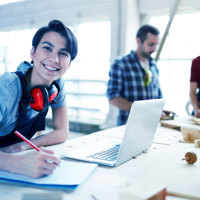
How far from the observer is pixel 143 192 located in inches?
25.0

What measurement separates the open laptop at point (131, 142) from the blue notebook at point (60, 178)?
0.39 feet

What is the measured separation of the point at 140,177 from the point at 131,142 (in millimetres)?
161

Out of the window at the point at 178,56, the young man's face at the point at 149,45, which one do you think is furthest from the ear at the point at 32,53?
the window at the point at 178,56

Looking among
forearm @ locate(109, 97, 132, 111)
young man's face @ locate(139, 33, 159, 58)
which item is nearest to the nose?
forearm @ locate(109, 97, 132, 111)

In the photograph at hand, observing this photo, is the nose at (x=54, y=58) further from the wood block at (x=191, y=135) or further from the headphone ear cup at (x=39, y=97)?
the wood block at (x=191, y=135)

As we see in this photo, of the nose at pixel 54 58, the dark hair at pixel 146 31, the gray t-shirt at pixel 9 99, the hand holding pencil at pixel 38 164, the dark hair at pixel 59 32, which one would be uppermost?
the dark hair at pixel 146 31

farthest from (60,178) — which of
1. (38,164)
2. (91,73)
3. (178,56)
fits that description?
(91,73)

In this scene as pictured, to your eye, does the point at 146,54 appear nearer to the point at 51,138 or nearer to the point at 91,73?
the point at 51,138

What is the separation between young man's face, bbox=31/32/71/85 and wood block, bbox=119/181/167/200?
73 centimetres

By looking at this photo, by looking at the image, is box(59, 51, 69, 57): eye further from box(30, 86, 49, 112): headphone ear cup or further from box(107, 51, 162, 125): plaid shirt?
box(107, 51, 162, 125): plaid shirt

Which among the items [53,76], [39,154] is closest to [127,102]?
[53,76]

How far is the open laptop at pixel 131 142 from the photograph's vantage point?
3.17ft

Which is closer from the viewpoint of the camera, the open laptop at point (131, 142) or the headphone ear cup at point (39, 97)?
the open laptop at point (131, 142)

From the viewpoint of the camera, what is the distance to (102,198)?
2.40ft
